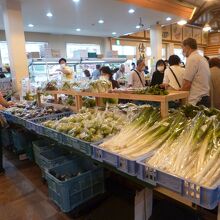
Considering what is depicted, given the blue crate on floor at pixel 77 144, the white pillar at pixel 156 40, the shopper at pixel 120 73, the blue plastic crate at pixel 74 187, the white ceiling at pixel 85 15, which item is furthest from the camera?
the white pillar at pixel 156 40

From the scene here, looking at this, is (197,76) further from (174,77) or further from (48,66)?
(48,66)

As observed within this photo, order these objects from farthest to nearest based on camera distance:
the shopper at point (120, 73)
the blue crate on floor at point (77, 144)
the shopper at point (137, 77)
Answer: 1. the shopper at point (120, 73)
2. the shopper at point (137, 77)
3. the blue crate on floor at point (77, 144)

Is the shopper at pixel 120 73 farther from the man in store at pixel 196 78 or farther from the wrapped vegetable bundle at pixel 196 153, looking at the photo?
the wrapped vegetable bundle at pixel 196 153

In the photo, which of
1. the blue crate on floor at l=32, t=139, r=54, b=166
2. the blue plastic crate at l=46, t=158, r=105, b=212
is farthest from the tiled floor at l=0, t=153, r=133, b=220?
the blue crate on floor at l=32, t=139, r=54, b=166

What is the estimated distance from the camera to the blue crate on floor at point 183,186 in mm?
1125

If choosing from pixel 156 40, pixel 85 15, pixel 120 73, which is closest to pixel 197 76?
pixel 85 15

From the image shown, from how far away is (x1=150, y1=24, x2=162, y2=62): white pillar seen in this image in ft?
31.1

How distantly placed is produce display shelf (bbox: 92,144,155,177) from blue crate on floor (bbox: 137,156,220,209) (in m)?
0.06

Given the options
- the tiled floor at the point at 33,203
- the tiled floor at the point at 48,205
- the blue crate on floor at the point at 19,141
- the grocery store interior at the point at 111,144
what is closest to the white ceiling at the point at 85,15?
the grocery store interior at the point at 111,144

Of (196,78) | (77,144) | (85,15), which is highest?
(85,15)

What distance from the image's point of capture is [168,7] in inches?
297

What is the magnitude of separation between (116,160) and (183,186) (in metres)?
0.52

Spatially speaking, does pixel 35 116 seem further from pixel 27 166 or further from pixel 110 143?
pixel 110 143

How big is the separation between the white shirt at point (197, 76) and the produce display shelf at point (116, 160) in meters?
1.84
